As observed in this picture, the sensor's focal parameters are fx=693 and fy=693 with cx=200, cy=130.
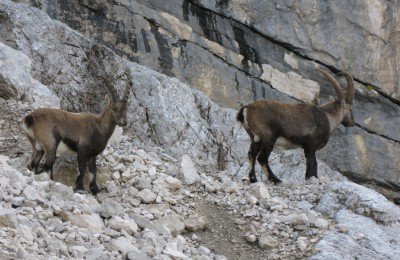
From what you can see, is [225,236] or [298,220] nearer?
[225,236]

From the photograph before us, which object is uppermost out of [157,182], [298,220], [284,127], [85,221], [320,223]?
[284,127]

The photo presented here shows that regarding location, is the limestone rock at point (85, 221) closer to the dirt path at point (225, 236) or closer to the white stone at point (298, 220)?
the dirt path at point (225, 236)

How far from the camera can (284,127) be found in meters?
11.2

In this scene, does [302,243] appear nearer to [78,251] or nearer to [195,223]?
[195,223]

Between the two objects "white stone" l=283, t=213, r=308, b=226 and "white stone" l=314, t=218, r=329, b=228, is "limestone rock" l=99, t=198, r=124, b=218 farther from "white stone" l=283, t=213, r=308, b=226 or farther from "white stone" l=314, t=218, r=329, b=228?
"white stone" l=314, t=218, r=329, b=228

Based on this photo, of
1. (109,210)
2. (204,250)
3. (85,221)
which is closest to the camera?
(85,221)

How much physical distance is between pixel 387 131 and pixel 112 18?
7.72 metres

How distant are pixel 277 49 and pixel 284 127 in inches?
257

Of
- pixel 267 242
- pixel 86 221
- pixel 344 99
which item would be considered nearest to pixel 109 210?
pixel 86 221

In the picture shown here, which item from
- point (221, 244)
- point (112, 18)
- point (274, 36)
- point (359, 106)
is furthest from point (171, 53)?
point (221, 244)

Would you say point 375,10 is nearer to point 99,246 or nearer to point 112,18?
point 112,18

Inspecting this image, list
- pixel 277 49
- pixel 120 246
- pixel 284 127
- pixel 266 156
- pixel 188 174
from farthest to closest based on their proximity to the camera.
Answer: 1. pixel 277 49
2. pixel 284 127
3. pixel 266 156
4. pixel 188 174
5. pixel 120 246

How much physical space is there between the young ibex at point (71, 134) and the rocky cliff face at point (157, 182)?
0.45m

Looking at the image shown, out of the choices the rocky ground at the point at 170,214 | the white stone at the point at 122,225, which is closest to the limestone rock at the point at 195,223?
the rocky ground at the point at 170,214
